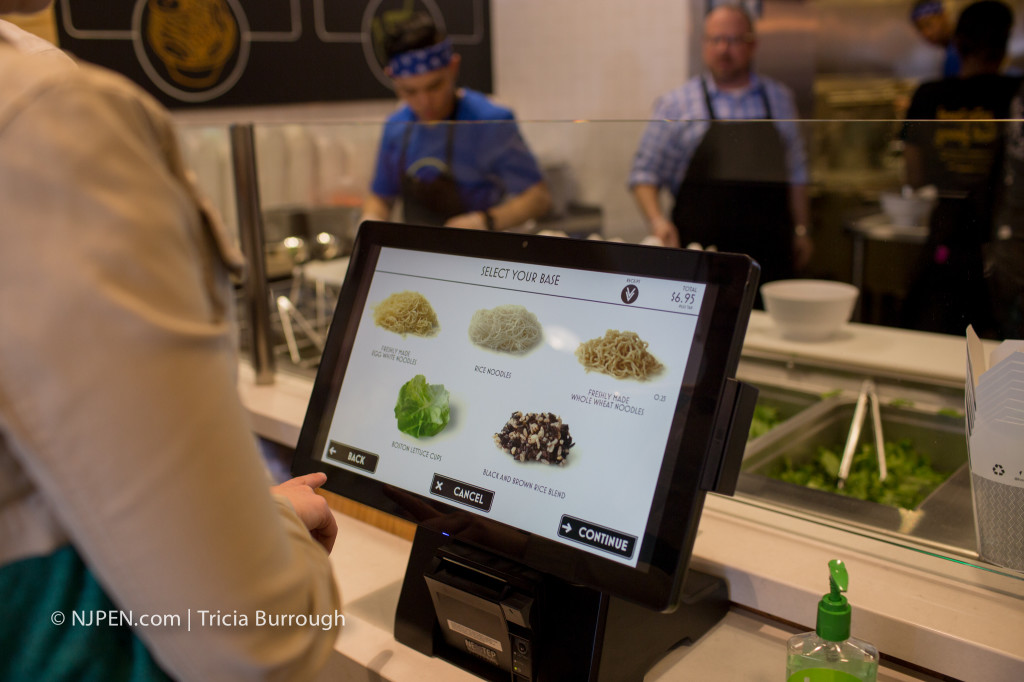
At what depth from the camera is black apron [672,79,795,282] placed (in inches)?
49.1

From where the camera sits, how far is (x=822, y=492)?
92 centimetres

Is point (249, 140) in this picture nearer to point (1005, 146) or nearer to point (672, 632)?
point (672, 632)

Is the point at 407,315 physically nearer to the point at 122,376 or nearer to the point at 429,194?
the point at 122,376

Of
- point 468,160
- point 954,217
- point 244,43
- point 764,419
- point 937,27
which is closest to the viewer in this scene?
point 954,217

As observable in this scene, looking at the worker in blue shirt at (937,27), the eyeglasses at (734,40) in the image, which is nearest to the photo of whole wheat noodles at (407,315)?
the eyeglasses at (734,40)

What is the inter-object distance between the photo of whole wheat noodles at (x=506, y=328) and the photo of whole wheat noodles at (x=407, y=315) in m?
0.05

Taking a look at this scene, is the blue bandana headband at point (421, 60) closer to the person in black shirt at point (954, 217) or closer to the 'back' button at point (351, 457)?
the person in black shirt at point (954, 217)

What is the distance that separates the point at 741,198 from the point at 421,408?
0.98 metres

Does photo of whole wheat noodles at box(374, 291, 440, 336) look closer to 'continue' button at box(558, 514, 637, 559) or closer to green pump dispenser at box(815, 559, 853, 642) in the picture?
'continue' button at box(558, 514, 637, 559)

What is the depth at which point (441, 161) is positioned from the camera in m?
1.83

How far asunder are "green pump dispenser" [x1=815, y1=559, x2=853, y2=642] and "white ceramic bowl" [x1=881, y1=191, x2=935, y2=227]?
3.10ft

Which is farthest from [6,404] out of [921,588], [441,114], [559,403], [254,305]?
[441,114]

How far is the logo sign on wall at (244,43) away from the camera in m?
3.71

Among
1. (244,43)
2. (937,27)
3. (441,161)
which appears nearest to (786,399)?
(441,161)
